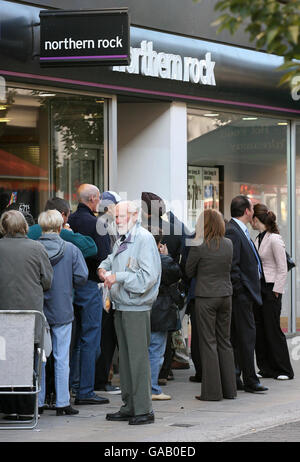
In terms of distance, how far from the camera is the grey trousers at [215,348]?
33.2 feet

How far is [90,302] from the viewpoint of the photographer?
388 inches

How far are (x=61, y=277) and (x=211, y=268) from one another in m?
1.68

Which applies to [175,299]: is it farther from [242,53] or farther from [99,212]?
[242,53]

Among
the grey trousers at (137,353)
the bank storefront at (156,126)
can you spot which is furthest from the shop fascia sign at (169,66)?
the grey trousers at (137,353)

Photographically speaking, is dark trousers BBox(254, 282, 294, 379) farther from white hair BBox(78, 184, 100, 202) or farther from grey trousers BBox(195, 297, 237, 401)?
white hair BBox(78, 184, 100, 202)

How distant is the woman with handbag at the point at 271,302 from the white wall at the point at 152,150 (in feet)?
6.72

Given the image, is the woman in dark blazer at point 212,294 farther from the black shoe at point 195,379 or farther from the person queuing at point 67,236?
the black shoe at point 195,379

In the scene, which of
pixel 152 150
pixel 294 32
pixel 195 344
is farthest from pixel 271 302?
pixel 294 32

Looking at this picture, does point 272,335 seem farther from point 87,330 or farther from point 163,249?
point 87,330

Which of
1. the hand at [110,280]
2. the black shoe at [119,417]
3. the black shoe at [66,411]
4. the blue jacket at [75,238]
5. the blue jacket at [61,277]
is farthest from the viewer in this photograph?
the blue jacket at [75,238]

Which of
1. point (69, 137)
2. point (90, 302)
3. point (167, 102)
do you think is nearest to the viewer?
point (90, 302)

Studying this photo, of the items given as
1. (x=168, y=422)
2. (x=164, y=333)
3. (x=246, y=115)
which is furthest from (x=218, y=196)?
(x=168, y=422)

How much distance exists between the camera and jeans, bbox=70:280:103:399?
9.85 meters

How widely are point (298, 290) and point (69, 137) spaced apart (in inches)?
215
